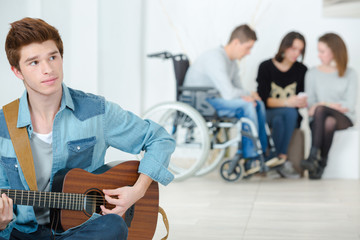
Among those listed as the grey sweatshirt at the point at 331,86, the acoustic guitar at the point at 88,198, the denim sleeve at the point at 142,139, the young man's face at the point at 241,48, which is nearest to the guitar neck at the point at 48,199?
the acoustic guitar at the point at 88,198

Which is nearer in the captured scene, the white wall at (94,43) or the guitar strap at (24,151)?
the guitar strap at (24,151)

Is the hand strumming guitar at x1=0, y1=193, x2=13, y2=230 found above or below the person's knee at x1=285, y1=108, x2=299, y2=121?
above

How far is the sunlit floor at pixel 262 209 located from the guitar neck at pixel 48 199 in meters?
0.78

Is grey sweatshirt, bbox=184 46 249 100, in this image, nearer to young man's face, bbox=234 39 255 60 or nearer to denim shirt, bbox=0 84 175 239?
young man's face, bbox=234 39 255 60

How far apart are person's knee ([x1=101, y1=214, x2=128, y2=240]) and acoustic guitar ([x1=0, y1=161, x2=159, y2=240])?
97 millimetres

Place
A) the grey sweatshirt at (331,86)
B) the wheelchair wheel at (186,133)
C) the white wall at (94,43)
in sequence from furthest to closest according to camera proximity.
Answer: the grey sweatshirt at (331,86) < the wheelchair wheel at (186,133) < the white wall at (94,43)

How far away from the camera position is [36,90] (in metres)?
1.43

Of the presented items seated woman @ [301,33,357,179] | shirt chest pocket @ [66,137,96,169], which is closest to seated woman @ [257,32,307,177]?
seated woman @ [301,33,357,179]

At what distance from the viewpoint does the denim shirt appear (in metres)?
1.43

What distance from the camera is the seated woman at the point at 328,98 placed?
3.97 m

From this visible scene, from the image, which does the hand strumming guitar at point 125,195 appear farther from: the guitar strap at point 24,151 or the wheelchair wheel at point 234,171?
the wheelchair wheel at point 234,171

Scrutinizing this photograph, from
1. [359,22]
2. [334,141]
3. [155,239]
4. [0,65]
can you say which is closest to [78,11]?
[0,65]

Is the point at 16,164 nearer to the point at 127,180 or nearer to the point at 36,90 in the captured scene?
the point at 36,90

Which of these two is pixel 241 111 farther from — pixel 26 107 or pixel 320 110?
pixel 26 107
